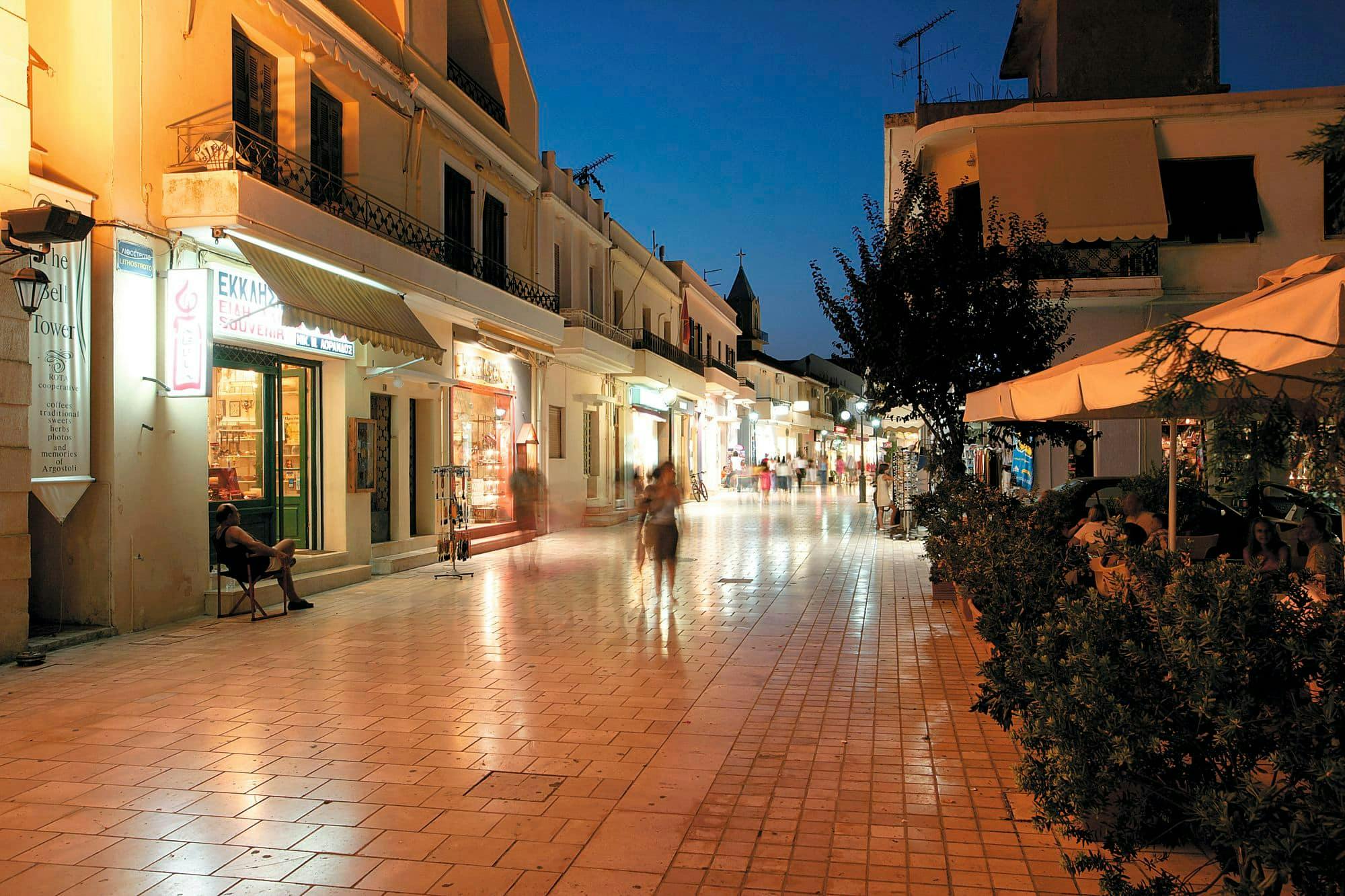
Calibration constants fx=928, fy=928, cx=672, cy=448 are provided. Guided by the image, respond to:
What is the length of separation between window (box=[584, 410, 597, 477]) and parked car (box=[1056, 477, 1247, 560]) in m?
13.6

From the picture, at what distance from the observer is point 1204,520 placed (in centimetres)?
1107

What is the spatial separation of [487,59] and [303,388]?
9353 mm

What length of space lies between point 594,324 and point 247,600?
1387 cm

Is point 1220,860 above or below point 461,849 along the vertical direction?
above

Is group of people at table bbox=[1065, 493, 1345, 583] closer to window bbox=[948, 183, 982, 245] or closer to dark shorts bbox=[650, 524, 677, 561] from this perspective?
dark shorts bbox=[650, 524, 677, 561]

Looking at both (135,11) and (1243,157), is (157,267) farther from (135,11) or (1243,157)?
(1243,157)

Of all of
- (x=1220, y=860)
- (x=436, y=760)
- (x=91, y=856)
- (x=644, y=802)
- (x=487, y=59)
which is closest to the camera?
(x=1220, y=860)

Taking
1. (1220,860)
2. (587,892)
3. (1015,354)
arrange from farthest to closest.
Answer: (1015,354) → (587,892) → (1220,860)

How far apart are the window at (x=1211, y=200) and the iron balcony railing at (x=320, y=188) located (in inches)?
494

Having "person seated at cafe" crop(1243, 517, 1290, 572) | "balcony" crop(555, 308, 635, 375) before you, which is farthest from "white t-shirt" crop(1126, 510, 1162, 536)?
"balcony" crop(555, 308, 635, 375)

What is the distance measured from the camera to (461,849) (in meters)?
4.11

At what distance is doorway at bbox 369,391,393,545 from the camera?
13.8 meters

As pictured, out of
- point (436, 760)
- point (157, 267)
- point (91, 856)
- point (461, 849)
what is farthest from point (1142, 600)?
point (157, 267)

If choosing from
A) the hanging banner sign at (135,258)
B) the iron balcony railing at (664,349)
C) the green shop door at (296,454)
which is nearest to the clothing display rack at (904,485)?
the iron balcony railing at (664,349)
